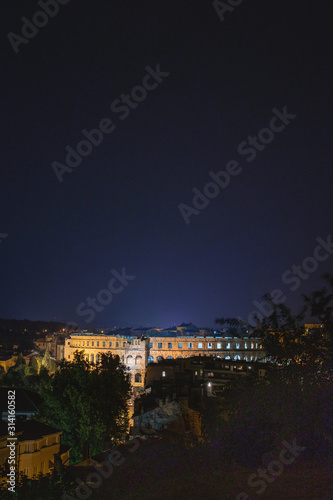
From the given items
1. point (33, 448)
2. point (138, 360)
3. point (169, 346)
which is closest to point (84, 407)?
point (33, 448)

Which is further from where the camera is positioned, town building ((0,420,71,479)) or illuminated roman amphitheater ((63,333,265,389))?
illuminated roman amphitheater ((63,333,265,389))

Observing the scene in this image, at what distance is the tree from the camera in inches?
758

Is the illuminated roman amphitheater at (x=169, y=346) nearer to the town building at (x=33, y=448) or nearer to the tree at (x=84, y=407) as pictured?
the tree at (x=84, y=407)

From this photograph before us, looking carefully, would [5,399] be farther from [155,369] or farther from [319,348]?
[155,369]

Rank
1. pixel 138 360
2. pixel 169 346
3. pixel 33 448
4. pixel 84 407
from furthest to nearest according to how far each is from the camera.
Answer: pixel 169 346
pixel 138 360
pixel 84 407
pixel 33 448

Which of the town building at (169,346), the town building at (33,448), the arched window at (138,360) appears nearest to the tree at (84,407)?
the town building at (33,448)

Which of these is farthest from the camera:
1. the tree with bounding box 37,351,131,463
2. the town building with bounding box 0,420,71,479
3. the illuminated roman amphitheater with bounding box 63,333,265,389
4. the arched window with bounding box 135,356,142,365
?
the illuminated roman amphitheater with bounding box 63,333,265,389

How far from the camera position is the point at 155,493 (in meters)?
7.46

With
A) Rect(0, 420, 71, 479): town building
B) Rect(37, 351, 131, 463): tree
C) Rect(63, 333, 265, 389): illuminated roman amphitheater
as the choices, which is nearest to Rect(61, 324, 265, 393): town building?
→ Rect(63, 333, 265, 389): illuminated roman amphitheater

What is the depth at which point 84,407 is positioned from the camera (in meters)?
19.3

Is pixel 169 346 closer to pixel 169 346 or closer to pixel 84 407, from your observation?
pixel 169 346

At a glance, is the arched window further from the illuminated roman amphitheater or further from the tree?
the tree

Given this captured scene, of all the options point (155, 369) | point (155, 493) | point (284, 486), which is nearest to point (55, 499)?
point (155, 493)

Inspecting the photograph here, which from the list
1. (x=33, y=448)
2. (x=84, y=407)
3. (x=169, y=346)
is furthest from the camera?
(x=169, y=346)
